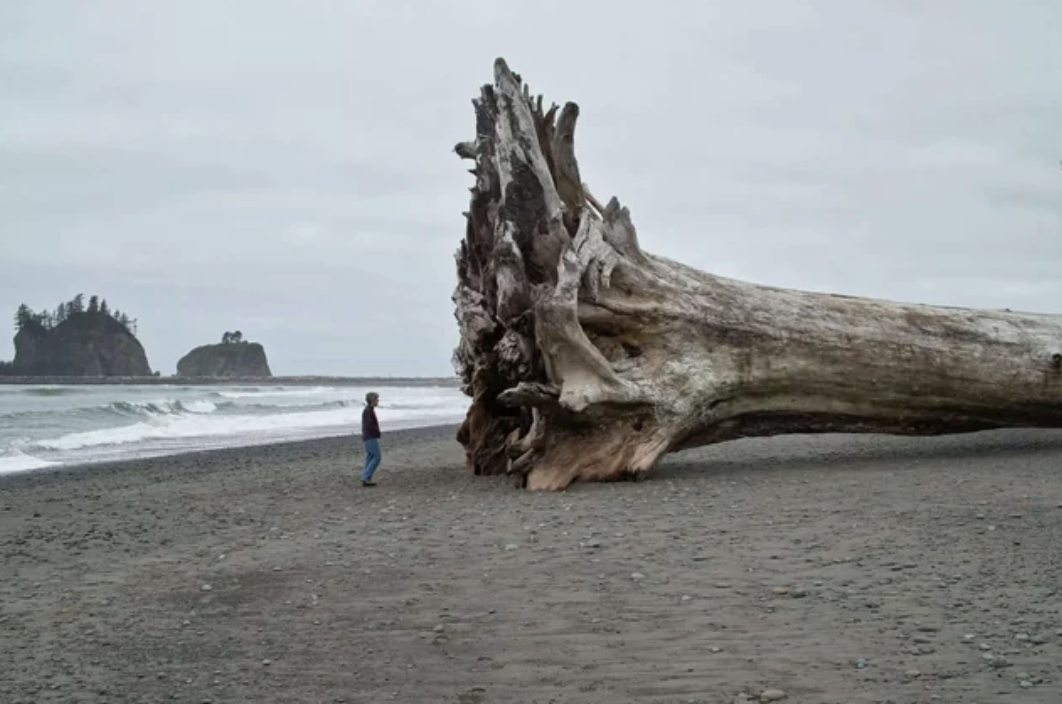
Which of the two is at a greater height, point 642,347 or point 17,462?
point 642,347

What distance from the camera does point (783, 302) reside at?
37.7 feet

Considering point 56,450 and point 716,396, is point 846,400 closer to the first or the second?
point 716,396

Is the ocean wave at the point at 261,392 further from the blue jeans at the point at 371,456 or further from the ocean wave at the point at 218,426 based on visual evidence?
the blue jeans at the point at 371,456

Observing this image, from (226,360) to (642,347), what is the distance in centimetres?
13616

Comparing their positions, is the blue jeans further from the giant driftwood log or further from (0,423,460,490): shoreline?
(0,423,460,490): shoreline

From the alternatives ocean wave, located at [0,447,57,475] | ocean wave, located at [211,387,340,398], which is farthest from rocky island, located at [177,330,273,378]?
ocean wave, located at [0,447,57,475]

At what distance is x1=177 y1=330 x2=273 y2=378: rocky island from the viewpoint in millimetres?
140875

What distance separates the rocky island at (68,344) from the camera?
114688 millimetres

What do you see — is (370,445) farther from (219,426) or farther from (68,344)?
(68,344)

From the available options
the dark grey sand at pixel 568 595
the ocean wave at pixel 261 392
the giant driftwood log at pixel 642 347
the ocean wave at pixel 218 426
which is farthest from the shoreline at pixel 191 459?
the ocean wave at pixel 261 392

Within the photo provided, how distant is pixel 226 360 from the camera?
462ft

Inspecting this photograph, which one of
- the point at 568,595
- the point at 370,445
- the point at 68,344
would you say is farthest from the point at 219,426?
the point at 68,344

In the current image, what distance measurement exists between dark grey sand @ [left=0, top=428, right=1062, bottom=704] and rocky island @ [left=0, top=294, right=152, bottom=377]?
372 ft

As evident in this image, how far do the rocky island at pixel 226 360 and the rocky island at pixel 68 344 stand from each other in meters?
20.6
